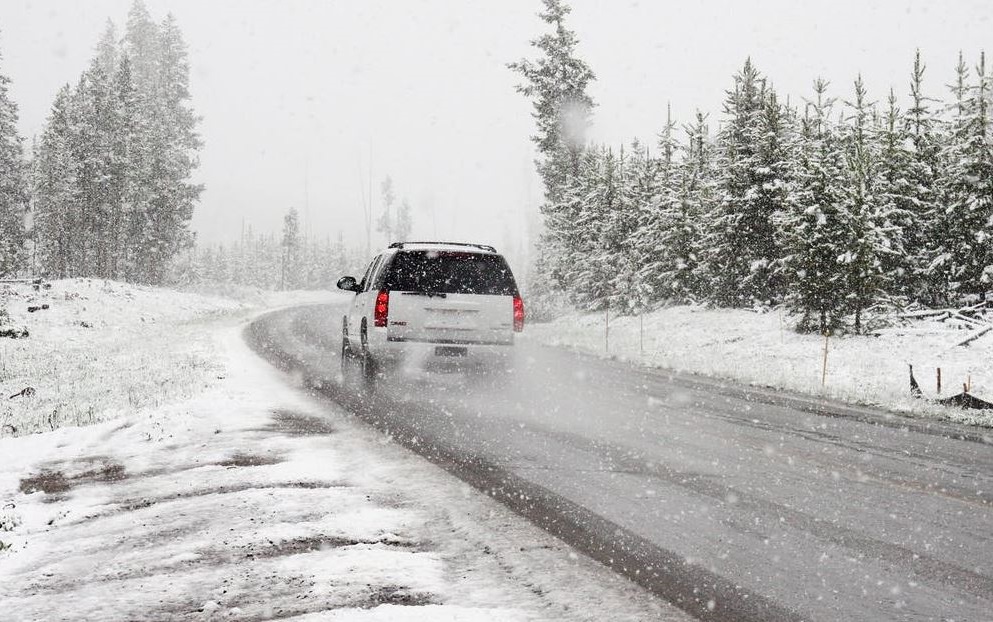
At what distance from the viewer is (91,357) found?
17.8 m

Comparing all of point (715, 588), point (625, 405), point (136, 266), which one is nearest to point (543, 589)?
point (715, 588)

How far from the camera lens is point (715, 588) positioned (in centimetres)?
394

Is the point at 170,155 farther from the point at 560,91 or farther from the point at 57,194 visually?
the point at 560,91

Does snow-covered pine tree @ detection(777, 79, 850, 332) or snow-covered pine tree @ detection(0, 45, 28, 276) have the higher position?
snow-covered pine tree @ detection(0, 45, 28, 276)

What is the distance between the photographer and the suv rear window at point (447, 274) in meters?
11.4

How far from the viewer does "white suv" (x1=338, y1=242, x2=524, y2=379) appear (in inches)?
443

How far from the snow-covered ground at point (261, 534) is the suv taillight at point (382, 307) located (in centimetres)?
262

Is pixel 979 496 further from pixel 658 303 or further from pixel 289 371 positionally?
pixel 658 303

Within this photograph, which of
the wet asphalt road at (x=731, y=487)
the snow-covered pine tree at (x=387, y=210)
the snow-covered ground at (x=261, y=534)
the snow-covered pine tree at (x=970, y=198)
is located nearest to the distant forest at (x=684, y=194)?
the snow-covered pine tree at (x=970, y=198)

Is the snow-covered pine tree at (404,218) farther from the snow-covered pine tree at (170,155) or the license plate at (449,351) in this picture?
the license plate at (449,351)

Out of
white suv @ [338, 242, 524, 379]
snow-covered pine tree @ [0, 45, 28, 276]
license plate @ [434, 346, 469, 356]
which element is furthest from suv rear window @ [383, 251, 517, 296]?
snow-covered pine tree @ [0, 45, 28, 276]

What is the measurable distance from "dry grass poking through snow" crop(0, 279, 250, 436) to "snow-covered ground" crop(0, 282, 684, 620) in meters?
2.35

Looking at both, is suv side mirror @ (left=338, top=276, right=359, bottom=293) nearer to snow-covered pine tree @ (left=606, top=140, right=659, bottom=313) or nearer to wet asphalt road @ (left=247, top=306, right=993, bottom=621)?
wet asphalt road @ (left=247, top=306, right=993, bottom=621)

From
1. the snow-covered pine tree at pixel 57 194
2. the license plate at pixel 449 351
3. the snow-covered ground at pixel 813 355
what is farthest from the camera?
the snow-covered pine tree at pixel 57 194
